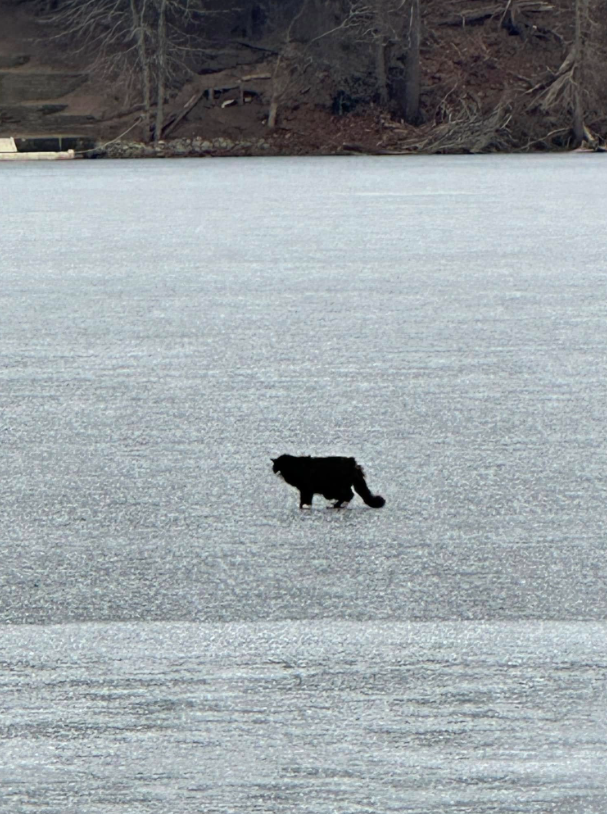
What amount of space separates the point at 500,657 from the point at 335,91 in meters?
35.2

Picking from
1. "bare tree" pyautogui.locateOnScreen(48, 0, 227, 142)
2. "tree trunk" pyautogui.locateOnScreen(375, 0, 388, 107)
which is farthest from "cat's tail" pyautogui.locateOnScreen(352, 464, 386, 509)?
"tree trunk" pyautogui.locateOnScreen(375, 0, 388, 107)

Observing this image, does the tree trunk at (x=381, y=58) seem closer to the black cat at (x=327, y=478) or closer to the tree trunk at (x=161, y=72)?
the tree trunk at (x=161, y=72)

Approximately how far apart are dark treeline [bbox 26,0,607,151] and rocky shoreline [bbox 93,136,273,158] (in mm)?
1221

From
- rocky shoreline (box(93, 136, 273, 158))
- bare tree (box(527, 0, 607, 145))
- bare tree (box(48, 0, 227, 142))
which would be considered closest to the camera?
rocky shoreline (box(93, 136, 273, 158))

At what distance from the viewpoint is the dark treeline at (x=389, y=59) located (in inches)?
1380

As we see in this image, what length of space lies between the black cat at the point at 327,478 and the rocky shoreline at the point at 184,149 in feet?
100

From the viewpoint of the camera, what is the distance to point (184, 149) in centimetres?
3466

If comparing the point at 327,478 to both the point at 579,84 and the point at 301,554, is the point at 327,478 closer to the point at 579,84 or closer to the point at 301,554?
the point at 301,554

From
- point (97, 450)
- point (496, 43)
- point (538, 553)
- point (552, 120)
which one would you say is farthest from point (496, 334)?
point (496, 43)

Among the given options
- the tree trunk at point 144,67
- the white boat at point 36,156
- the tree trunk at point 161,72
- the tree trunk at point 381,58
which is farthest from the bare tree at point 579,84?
the white boat at point 36,156

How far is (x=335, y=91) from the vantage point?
37.1 meters

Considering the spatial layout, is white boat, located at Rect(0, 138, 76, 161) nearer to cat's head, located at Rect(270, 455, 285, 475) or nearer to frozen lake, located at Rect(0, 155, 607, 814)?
frozen lake, located at Rect(0, 155, 607, 814)

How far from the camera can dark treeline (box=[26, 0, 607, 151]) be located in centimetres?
3506

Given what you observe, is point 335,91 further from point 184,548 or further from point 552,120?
point 184,548
